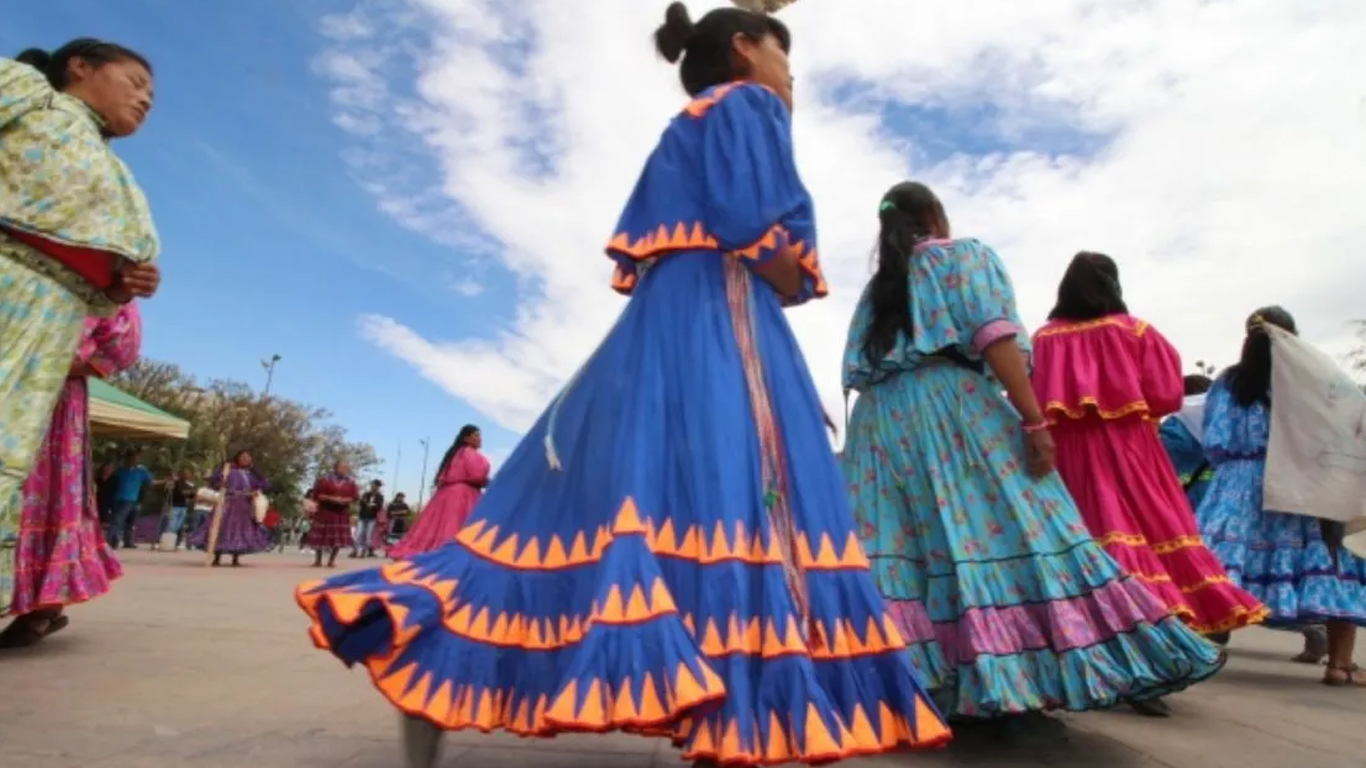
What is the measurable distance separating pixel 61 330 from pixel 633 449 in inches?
71.8

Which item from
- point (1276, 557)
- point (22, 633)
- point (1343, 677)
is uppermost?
point (1276, 557)

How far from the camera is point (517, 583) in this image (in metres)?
1.74

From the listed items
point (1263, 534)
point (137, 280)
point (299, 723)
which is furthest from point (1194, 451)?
point (137, 280)

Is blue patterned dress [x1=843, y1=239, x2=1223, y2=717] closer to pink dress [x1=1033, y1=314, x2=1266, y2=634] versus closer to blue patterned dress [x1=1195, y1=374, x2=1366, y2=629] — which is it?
pink dress [x1=1033, y1=314, x2=1266, y2=634]

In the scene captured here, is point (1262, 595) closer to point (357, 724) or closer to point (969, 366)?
point (969, 366)

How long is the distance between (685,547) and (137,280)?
6.52 feet

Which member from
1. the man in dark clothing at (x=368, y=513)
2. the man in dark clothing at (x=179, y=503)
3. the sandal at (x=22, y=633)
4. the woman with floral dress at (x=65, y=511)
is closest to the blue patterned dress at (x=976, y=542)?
the woman with floral dress at (x=65, y=511)

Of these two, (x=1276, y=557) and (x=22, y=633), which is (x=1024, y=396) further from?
(x=22, y=633)

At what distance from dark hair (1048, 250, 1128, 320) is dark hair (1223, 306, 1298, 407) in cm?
155

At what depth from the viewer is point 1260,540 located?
186 inches

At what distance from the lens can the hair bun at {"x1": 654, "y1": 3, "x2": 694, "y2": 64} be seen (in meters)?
2.35

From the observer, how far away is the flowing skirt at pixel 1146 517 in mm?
3316

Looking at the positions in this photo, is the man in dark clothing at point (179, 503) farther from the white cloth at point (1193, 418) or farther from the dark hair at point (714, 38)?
the dark hair at point (714, 38)

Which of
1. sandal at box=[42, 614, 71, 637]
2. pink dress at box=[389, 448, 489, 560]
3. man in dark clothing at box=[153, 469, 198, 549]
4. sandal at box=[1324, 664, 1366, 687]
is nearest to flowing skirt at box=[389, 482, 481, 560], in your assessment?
pink dress at box=[389, 448, 489, 560]
